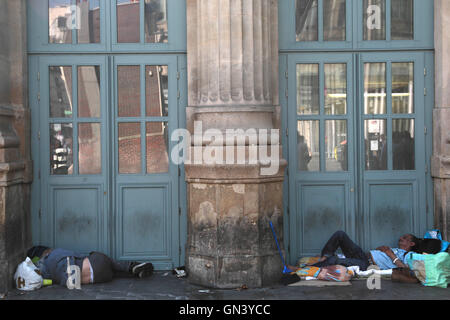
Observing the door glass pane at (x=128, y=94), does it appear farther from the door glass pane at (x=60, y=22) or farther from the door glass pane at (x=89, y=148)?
the door glass pane at (x=60, y=22)

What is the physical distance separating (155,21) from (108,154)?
1916 mm

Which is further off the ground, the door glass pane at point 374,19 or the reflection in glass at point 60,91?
the door glass pane at point 374,19

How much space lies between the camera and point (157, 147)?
7.23 metres

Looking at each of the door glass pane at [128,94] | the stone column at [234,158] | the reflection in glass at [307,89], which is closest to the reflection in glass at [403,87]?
the reflection in glass at [307,89]

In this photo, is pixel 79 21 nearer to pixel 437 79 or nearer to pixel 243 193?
pixel 243 193

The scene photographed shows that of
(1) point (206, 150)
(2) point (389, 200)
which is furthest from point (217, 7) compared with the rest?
(2) point (389, 200)

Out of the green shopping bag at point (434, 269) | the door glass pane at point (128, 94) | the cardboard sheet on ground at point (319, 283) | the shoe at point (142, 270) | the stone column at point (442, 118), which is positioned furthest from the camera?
the door glass pane at point (128, 94)

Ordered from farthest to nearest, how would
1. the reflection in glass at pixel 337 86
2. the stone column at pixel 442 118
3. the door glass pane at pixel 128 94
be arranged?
the reflection in glass at pixel 337 86
the door glass pane at pixel 128 94
the stone column at pixel 442 118

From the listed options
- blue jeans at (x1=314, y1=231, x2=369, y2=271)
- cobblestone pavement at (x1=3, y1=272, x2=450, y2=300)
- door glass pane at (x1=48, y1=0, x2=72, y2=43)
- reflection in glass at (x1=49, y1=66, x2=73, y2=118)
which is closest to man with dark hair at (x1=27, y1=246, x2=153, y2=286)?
cobblestone pavement at (x1=3, y1=272, x2=450, y2=300)

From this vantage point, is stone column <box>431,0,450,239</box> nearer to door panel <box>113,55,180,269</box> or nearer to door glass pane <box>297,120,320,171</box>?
door glass pane <box>297,120,320,171</box>

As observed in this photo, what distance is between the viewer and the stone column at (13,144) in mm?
6457

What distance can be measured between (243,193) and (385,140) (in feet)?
7.42

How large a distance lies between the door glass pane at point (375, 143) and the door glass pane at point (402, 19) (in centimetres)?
121

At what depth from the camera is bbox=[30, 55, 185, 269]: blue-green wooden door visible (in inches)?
283
